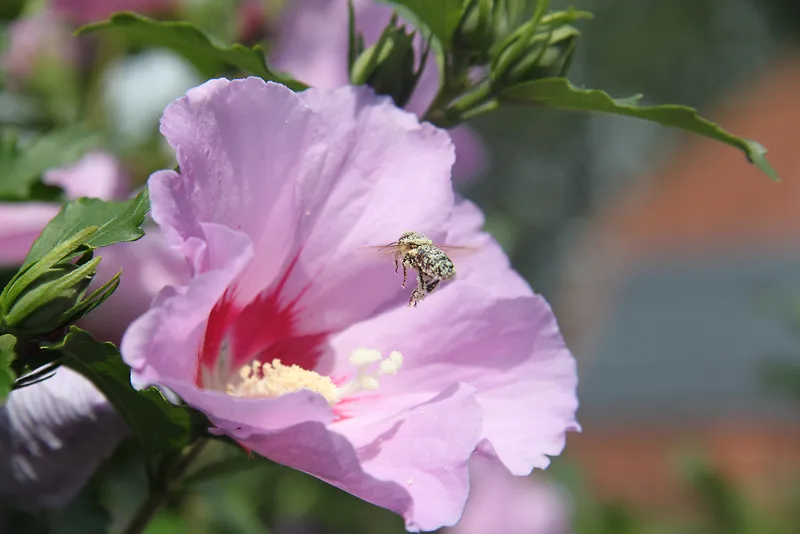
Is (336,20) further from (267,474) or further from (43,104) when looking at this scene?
(267,474)

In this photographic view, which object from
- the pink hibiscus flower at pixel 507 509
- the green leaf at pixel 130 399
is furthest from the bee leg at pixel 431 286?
the pink hibiscus flower at pixel 507 509

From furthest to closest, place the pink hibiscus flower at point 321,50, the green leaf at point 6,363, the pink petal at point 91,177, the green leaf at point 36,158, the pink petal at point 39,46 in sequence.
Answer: the pink petal at point 39,46
the pink hibiscus flower at point 321,50
the pink petal at point 91,177
the green leaf at point 36,158
the green leaf at point 6,363

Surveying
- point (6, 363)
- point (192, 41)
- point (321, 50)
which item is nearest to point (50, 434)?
point (6, 363)

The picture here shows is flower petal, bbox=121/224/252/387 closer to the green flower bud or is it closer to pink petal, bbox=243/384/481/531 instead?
pink petal, bbox=243/384/481/531

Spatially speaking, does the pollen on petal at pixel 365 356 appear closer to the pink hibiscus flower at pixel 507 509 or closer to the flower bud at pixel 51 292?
the flower bud at pixel 51 292

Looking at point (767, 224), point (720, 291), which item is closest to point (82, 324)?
point (720, 291)

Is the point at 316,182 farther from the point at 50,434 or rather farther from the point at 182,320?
the point at 50,434
